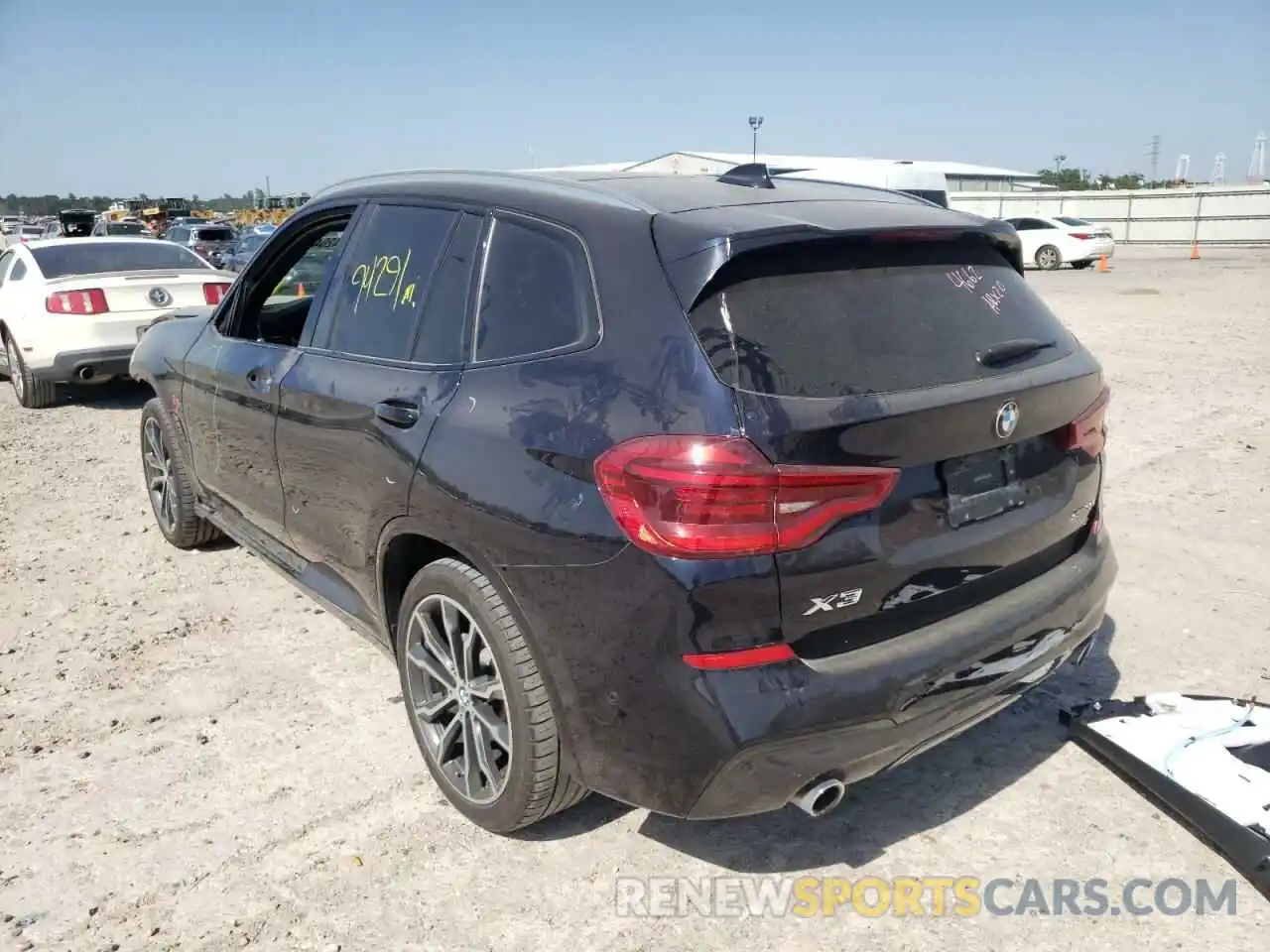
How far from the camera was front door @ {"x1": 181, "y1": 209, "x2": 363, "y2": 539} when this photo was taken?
148 inches

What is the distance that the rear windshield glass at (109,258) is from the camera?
31.1ft

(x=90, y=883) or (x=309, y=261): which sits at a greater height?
(x=309, y=261)

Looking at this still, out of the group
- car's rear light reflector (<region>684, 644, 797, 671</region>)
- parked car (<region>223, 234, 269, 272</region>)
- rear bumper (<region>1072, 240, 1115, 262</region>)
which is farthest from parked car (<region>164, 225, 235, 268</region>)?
car's rear light reflector (<region>684, 644, 797, 671</region>)

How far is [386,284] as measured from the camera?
3.28 m

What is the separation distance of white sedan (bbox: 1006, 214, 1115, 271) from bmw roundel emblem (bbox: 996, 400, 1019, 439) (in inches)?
1036

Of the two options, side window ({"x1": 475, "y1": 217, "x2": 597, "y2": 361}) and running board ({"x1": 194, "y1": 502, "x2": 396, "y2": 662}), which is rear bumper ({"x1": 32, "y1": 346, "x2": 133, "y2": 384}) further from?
side window ({"x1": 475, "y1": 217, "x2": 597, "y2": 361})

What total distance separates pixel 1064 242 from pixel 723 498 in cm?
2801

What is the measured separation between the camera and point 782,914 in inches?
101

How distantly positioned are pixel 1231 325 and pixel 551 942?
45.5ft

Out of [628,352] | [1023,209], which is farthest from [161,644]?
[1023,209]

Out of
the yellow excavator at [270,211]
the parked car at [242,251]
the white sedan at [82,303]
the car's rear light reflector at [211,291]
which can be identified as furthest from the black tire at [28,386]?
the yellow excavator at [270,211]

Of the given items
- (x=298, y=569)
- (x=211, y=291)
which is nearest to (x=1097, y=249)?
(x=211, y=291)

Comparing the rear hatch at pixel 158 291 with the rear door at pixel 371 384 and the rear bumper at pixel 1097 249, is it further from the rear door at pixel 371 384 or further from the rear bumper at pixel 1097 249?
the rear bumper at pixel 1097 249

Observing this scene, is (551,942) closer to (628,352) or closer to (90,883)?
(90,883)
